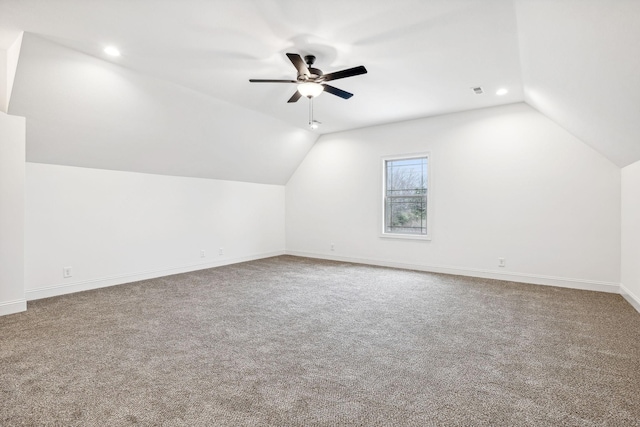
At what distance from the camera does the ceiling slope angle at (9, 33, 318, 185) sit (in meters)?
3.37

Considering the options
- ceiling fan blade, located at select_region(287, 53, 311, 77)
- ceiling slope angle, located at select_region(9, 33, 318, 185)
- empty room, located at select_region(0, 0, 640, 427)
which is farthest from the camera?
ceiling slope angle, located at select_region(9, 33, 318, 185)

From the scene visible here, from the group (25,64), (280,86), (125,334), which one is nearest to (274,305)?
(125,334)

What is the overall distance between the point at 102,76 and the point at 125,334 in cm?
283

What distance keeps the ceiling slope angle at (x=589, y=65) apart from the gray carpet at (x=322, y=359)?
1971 millimetres

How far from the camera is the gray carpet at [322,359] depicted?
5.99 ft

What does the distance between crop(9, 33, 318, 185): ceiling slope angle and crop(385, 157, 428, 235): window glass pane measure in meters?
2.16

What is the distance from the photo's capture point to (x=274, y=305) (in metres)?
3.81

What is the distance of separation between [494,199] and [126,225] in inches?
226

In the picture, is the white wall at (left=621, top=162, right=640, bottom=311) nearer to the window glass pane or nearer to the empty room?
the empty room

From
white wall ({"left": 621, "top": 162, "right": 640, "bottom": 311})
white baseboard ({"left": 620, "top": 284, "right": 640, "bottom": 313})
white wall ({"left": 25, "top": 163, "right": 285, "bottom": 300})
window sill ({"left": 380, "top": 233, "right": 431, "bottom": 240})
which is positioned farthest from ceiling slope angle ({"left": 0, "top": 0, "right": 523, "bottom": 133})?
white baseboard ({"left": 620, "top": 284, "right": 640, "bottom": 313})

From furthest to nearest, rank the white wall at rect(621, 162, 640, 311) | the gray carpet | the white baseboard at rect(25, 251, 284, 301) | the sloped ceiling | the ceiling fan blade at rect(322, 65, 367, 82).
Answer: the white baseboard at rect(25, 251, 284, 301) < the white wall at rect(621, 162, 640, 311) < the ceiling fan blade at rect(322, 65, 367, 82) < the sloped ceiling < the gray carpet

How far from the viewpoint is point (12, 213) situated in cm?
345

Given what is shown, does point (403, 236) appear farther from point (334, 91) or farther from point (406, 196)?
point (334, 91)

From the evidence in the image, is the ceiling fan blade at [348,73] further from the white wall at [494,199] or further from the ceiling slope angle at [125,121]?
the white wall at [494,199]
